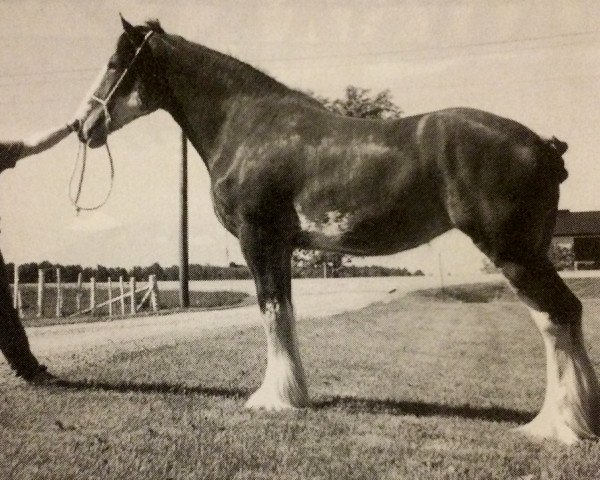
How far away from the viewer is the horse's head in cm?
328

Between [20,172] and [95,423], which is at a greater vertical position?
[20,172]

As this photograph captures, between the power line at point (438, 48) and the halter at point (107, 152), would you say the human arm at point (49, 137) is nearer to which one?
the halter at point (107, 152)

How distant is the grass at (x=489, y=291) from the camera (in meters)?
4.48

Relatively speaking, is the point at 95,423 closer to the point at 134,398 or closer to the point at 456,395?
the point at 134,398

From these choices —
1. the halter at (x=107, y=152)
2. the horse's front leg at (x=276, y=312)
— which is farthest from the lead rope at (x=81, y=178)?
the horse's front leg at (x=276, y=312)

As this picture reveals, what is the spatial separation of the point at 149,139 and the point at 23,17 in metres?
0.97

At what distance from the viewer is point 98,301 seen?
8.80 m

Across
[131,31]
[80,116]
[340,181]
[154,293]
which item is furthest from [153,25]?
[154,293]

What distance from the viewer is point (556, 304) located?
2697 mm

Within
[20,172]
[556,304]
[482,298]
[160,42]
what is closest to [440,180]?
[556,304]

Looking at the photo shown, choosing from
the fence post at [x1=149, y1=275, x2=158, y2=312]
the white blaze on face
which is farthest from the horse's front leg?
the fence post at [x1=149, y1=275, x2=158, y2=312]

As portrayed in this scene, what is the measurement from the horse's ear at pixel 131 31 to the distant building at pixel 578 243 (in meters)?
2.92

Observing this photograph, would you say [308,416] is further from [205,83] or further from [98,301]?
[98,301]

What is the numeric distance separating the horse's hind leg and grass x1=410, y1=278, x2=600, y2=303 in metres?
1.49
